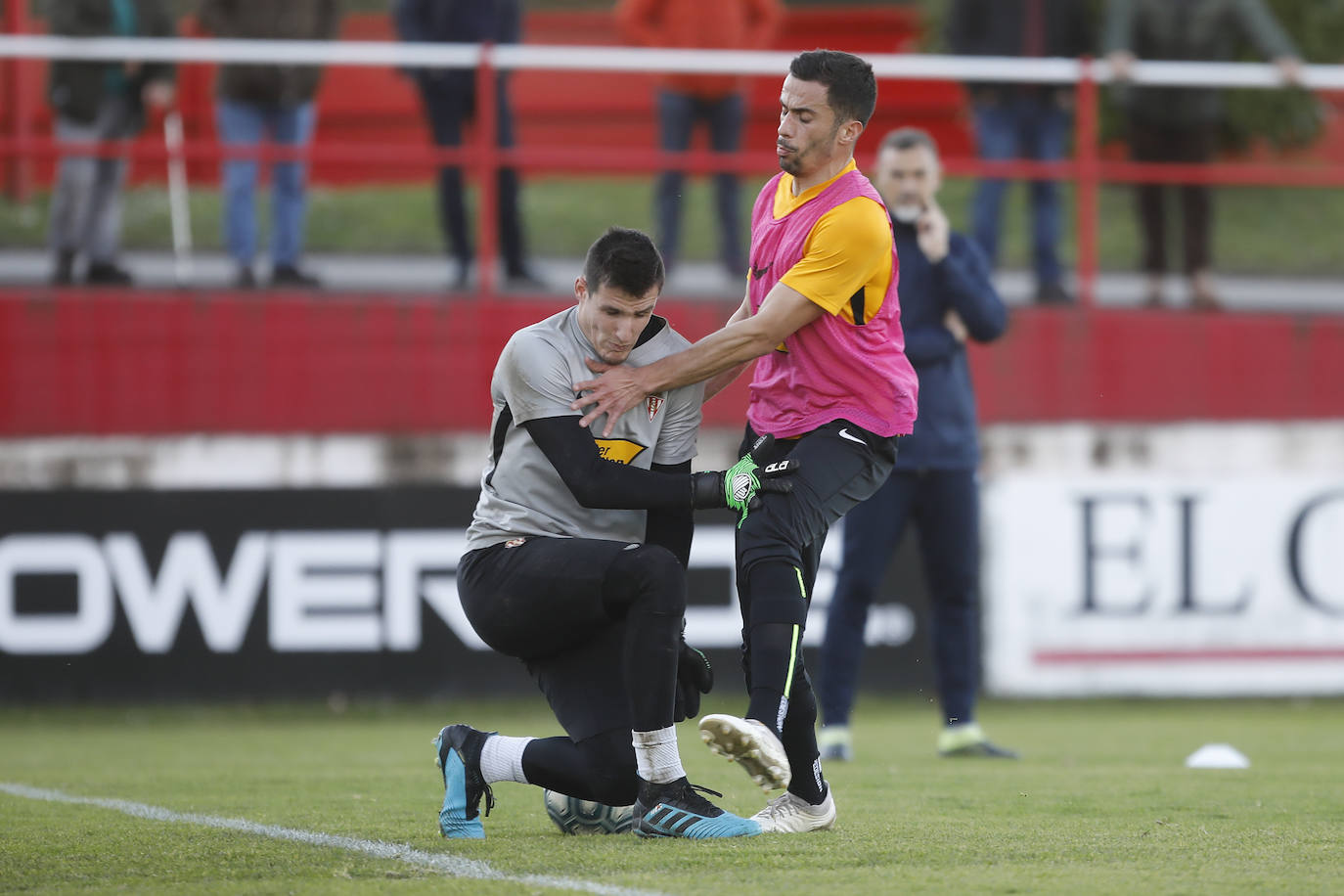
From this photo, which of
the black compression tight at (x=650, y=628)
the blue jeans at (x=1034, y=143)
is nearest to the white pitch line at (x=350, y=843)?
the black compression tight at (x=650, y=628)

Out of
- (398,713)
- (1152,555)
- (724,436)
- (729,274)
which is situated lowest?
(398,713)

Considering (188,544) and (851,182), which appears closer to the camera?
(851,182)

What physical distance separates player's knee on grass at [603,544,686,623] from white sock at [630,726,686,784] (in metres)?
0.31

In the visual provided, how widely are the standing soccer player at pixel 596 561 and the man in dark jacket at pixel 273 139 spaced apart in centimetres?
Answer: 528

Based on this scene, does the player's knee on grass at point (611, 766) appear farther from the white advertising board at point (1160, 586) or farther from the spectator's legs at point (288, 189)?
Answer: the spectator's legs at point (288, 189)

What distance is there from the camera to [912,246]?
7543mm

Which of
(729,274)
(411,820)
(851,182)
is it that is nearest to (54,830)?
(411,820)

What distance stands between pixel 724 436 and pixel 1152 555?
2392 mm

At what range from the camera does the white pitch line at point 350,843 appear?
13.6 feet

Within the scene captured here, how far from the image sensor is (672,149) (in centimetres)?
1062

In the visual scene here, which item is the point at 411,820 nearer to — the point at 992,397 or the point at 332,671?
the point at 332,671

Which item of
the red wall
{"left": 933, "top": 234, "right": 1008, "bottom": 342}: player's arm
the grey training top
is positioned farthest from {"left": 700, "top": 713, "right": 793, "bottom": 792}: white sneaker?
the red wall

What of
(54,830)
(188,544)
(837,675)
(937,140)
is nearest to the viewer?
(54,830)

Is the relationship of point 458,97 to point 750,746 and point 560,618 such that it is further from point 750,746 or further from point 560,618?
point 750,746
